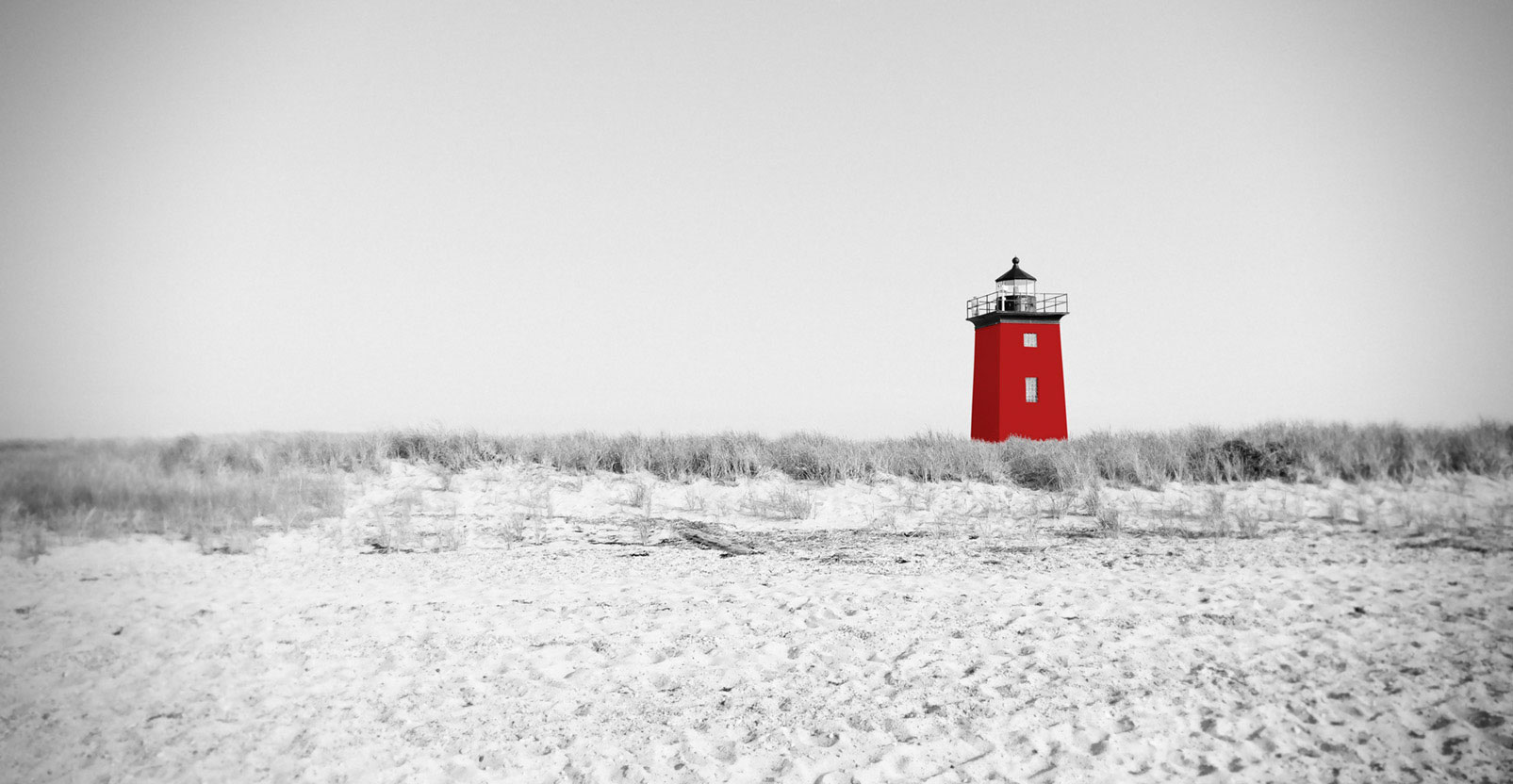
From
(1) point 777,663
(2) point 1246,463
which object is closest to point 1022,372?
(2) point 1246,463

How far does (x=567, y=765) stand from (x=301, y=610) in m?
3.43

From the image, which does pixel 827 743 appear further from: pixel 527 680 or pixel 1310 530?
Answer: pixel 1310 530

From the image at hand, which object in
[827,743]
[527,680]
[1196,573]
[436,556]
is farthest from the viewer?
[436,556]

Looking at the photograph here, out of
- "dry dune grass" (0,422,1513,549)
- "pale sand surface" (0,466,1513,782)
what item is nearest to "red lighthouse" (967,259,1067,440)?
"dry dune grass" (0,422,1513,549)

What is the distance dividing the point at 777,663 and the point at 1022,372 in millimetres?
19628

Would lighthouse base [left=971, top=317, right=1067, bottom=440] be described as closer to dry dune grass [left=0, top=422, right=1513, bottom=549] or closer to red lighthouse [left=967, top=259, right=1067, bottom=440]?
red lighthouse [left=967, top=259, right=1067, bottom=440]

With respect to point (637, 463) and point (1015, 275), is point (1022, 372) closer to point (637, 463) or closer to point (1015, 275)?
point (1015, 275)

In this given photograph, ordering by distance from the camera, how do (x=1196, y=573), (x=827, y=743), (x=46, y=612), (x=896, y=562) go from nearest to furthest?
1. (x=827, y=743)
2. (x=46, y=612)
3. (x=1196, y=573)
4. (x=896, y=562)

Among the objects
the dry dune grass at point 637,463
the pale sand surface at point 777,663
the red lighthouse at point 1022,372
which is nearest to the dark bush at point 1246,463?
the dry dune grass at point 637,463

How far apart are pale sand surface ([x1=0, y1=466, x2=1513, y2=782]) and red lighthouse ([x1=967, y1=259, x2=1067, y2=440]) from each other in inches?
572

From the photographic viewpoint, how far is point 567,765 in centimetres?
394

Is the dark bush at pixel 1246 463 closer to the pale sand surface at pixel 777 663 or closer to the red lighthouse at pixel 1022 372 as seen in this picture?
the pale sand surface at pixel 777 663

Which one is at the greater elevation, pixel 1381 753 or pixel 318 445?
pixel 318 445

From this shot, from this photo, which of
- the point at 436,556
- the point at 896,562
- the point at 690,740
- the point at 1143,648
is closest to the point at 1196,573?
the point at 1143,648
